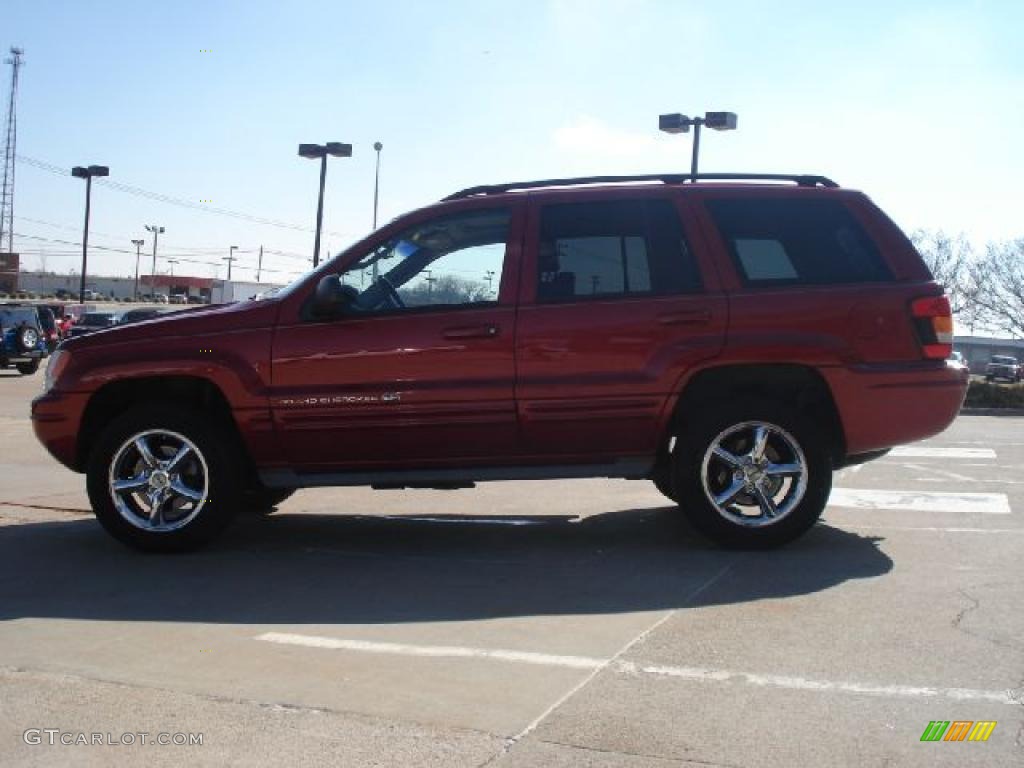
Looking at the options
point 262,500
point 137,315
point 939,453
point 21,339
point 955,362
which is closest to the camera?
point 955,362

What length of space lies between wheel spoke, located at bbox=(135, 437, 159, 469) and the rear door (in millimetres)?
2084

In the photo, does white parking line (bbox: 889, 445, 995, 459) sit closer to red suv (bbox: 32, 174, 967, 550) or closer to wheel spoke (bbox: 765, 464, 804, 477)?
red suv (bbox: 32, 174, 967, 550)

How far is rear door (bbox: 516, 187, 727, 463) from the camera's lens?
5.91 m

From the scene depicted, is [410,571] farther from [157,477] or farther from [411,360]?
[157,477]

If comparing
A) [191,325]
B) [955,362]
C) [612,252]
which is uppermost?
[612,252]

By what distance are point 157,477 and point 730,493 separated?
3.18 meters

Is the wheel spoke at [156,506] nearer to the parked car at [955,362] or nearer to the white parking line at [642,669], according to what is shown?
the white parking line at [642,669]

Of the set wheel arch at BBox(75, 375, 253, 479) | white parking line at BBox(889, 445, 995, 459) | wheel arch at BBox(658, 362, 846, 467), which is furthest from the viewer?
white parking line at BBox(889, 445, 995, 459)

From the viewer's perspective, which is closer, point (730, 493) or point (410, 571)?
point (410, 571)

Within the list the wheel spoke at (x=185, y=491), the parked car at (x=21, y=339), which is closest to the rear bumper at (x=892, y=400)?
the wheel spoke at (x=185, y=491)

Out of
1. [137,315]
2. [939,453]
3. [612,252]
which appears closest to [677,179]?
[612,252]

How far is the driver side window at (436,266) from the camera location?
20.0ft

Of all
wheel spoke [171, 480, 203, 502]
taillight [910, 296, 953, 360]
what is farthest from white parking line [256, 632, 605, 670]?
taillight [910, 296, 953, 360]

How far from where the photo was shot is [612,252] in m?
6.11
